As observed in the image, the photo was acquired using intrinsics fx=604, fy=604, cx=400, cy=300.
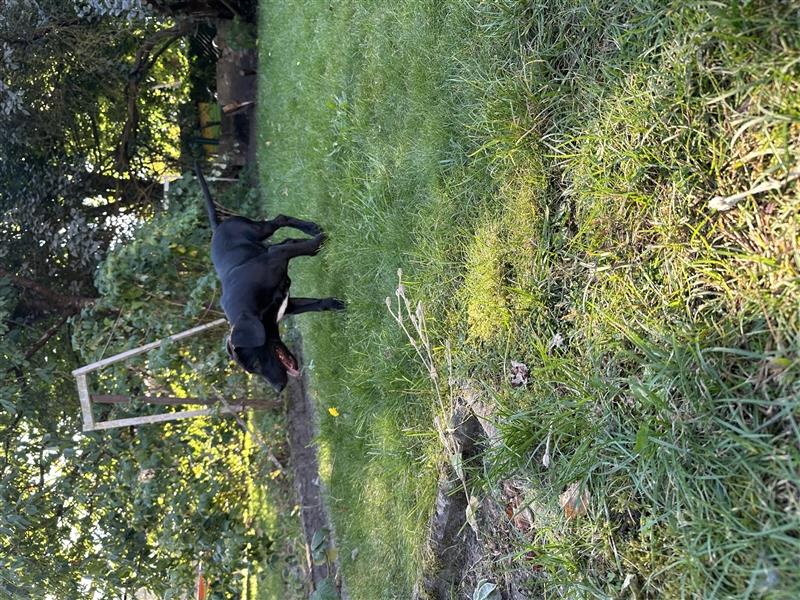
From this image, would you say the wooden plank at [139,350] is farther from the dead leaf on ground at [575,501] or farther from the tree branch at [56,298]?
the dead leaf on ground at [575,501]

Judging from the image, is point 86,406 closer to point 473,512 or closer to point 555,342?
point 473,512

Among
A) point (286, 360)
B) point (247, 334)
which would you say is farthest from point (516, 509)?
point (286, 360)

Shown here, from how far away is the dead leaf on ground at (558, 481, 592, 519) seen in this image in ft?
6.80

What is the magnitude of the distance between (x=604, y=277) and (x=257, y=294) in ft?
8.56

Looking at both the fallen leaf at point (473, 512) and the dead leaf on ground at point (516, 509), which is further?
the fallen leaf at point (473, 512)

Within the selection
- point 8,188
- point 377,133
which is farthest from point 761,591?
point 8,188

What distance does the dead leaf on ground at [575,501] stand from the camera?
207cm

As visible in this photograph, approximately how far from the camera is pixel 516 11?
2561 mm

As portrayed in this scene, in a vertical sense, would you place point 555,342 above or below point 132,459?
above

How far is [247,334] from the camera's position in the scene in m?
3.82

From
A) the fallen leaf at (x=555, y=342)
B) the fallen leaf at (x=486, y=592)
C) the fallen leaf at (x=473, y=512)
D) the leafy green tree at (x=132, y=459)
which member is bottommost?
the leafy green tree at (x=132, y=459)

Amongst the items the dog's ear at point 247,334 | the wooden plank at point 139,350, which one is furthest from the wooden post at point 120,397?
the dog's ear at point 247,334

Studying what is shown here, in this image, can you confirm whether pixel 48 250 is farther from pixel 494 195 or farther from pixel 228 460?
pixel 494 195

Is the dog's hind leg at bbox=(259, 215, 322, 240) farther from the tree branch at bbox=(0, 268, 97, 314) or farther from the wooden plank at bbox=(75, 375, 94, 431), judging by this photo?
the tree branch at bbox=(0, 268, 97, 314)
